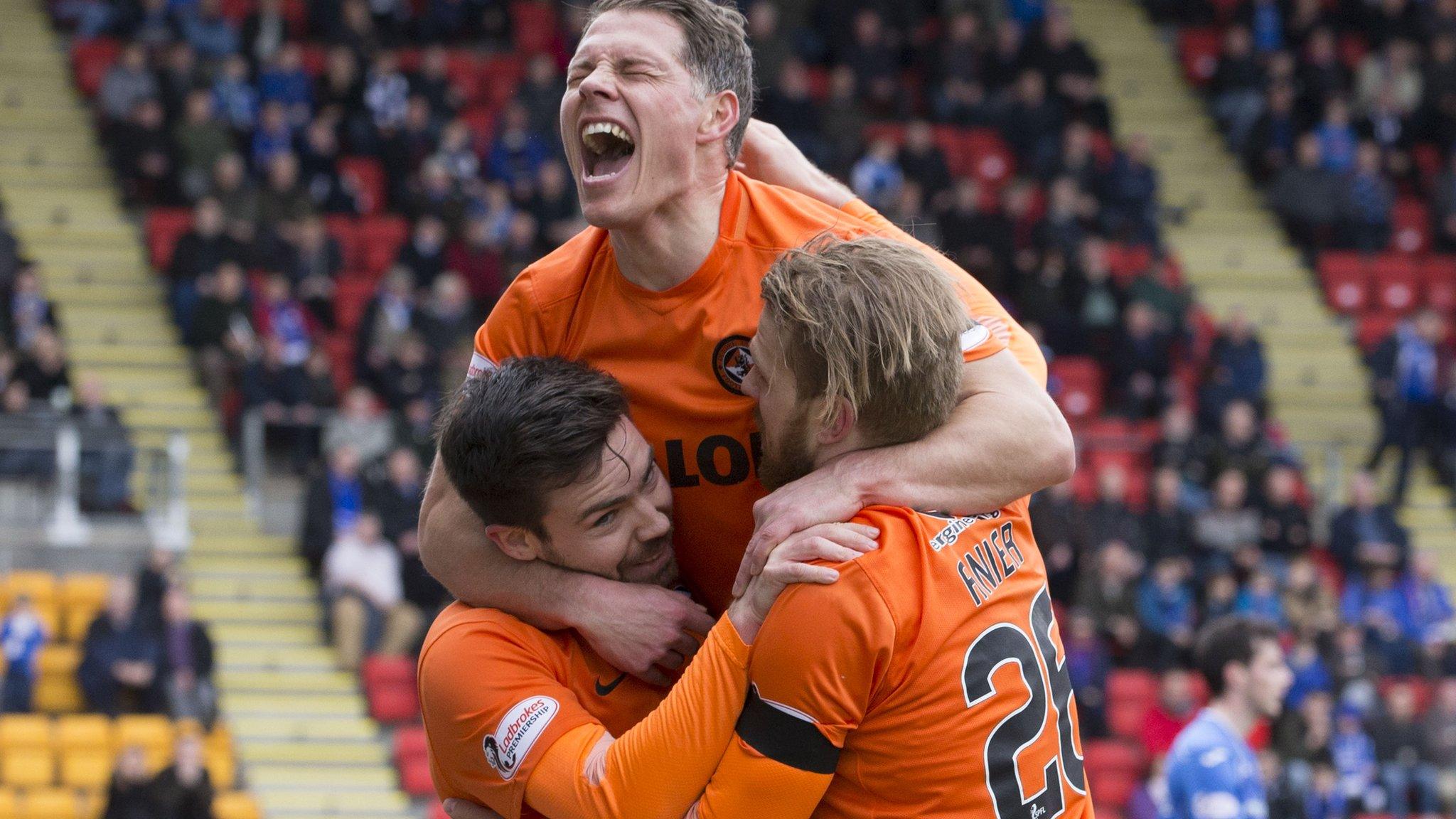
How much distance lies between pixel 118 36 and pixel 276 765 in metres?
7.52

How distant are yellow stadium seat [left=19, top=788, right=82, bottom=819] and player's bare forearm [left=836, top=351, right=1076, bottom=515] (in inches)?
317

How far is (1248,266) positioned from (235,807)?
11534mm

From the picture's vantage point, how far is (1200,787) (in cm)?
595

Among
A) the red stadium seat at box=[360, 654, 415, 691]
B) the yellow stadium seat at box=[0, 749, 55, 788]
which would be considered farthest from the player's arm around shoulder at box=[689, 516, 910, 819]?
the red stadium seat at box=[360, 654, 415, 691]

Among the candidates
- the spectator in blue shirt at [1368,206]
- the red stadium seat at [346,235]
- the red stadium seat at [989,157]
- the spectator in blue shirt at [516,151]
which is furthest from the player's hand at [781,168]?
the spectator in blue shirt at [1368,206]

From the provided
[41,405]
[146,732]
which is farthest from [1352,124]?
[146,732]

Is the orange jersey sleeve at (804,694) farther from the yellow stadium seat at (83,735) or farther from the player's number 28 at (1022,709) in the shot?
the yellow stadium seat at (83,735)

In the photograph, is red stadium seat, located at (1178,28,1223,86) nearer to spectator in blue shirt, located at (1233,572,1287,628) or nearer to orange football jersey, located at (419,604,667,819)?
spectator in blue shirt, located at (1233,572,1287,628)

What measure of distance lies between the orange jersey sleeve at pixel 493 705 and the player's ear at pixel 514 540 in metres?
0.13

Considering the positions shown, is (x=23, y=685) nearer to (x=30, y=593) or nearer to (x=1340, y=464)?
(x=30, y=593)

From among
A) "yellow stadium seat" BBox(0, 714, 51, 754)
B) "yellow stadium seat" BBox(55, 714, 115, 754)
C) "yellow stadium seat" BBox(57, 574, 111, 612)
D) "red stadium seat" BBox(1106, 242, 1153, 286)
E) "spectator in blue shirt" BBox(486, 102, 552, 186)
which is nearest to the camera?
"yellow stadium seat" BBox(0, 714, 51, 754)

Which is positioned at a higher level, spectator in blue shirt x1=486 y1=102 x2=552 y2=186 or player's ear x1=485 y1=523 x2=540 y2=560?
player's ear x1=485 y1=523 x2=540 y2=560

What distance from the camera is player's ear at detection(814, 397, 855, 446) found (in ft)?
9.78

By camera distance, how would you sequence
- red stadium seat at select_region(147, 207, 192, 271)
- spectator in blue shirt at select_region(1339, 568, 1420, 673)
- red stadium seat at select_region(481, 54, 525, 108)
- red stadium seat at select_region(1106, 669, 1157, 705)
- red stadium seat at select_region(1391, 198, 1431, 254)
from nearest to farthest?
1. red stadium seat at select_region(1106, 669, 1157, 705)
2. spectator in blue shirt at select_region(1339, 568, 1420, 673)
3. red stadium seat at select_region(147, 207, 192, 271)
4. red stadium seat at select_region(481, 54, 525, 108)
5. red stadium seat at select_region(1391, 198, 1431, 254)
